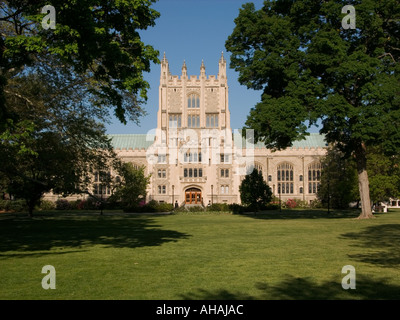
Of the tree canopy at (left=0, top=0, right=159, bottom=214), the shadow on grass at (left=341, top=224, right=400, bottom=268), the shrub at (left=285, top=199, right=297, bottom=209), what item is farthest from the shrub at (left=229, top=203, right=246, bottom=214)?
the shadow on grass at (left=341, top=224, right=400, bottom=268)

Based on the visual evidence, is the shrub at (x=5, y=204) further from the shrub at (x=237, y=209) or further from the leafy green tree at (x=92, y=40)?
the leafy green tree at (x=92, y=40)

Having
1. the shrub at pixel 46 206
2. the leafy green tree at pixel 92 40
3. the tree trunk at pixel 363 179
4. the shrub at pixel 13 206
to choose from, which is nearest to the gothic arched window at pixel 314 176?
the tree trunk at pixel 363 179

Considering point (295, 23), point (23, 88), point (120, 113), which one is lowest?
point (120, 113)

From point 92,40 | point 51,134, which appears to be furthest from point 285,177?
point 92,40

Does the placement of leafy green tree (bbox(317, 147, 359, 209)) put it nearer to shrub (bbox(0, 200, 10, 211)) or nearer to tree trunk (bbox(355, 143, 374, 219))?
tree trunk (bbox(355, 143, 374, 219))

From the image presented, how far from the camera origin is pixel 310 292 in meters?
7.13

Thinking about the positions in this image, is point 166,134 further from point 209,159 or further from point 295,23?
point 295,23

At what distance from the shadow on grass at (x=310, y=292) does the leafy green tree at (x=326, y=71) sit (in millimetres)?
17366

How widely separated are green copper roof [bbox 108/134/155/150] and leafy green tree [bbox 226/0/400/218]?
148 feet

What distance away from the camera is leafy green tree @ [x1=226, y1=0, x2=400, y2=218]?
24.1 meters

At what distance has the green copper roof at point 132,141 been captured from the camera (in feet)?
236

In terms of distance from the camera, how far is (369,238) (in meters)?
16.1

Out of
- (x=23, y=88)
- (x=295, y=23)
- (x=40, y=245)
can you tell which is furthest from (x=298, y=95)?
(x=40, y=245)
